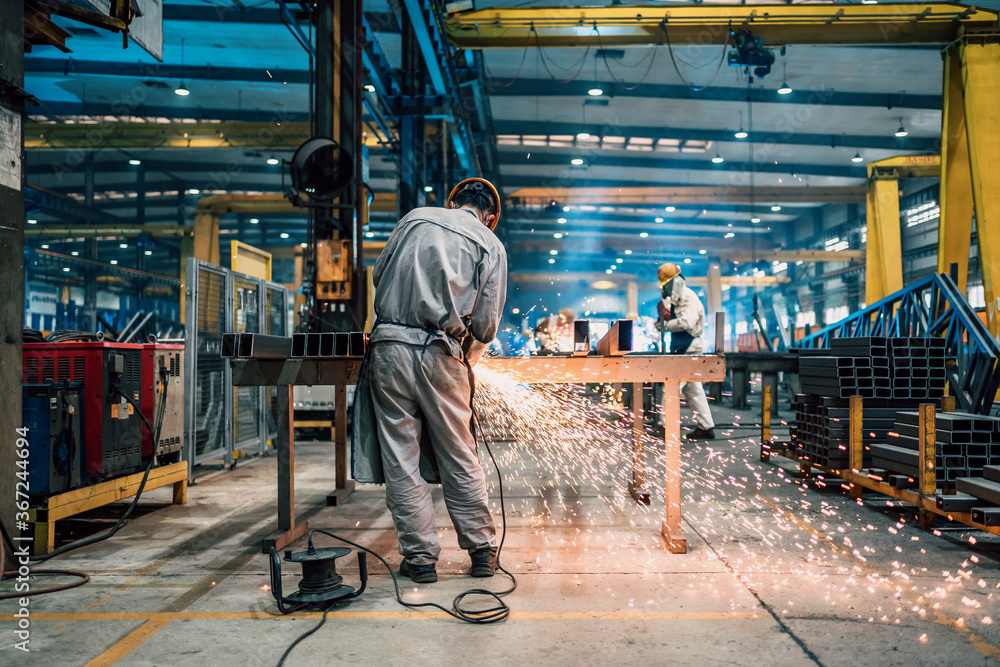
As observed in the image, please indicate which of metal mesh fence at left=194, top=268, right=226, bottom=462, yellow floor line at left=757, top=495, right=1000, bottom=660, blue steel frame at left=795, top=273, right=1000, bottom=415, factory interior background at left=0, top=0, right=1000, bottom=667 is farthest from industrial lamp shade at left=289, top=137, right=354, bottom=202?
blue steel frame at left=795, top=273, right=1000, bottom=415

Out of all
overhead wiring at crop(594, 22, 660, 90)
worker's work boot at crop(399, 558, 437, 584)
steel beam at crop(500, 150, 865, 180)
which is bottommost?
worker's work boot at crop(399, 558, 437, 584)

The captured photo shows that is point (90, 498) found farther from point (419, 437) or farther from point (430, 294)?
point (430, 294)

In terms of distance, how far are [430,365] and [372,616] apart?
3.30 feet

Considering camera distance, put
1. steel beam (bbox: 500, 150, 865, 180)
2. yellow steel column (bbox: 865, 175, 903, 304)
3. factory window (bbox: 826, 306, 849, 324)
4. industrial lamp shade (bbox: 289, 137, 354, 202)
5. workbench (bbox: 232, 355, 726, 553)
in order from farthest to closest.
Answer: factory window (bbox: 826, 306, 849, 324)
steel beam (bbox: 500, 150, 865, 180)
yellow steel column (bbox: 865, 175, 903, 304)
industrial lamp shade (bbox: 289, 137, 354, 202)
workbench (bbox: 232, 355, 726, 553)

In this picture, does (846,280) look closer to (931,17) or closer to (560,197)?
(560,197)

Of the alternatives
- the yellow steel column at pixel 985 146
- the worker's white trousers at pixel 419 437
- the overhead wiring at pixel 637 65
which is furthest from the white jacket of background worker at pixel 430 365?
the overhead wiring at pixel 637 65

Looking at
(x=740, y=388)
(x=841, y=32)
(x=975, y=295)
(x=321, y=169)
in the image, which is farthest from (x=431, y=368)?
(x=975, y=295)

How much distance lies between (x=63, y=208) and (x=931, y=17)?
71.9ft

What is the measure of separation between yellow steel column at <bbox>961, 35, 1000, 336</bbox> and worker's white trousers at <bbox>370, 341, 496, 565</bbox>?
693 cm

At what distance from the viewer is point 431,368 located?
271 cm

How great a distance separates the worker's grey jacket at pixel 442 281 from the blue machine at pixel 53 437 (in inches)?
78.9

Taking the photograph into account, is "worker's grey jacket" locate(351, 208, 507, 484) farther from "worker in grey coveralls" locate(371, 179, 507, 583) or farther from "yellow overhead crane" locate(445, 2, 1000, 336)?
"yellow overhead crane" locate(445, 2, 1000, 336)

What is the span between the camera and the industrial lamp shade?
479 centimetres

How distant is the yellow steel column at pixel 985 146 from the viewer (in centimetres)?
716
